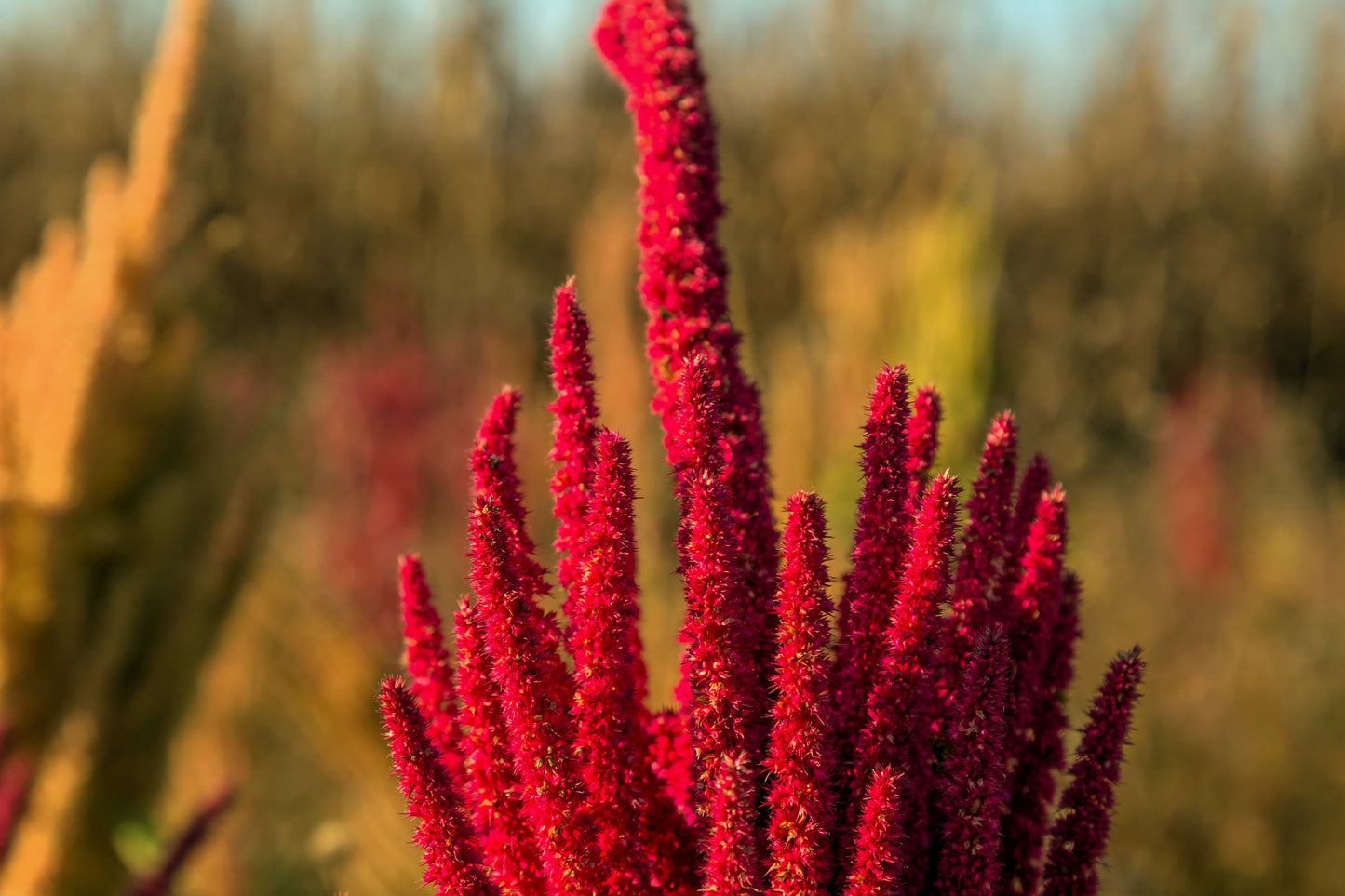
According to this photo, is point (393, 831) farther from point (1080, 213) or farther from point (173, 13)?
point (1080, 213)

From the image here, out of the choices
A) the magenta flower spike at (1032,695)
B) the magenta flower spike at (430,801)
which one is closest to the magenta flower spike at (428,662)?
the magenta flower spike at (430,801)

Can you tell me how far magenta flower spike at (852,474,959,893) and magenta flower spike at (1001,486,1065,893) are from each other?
8 centimetres

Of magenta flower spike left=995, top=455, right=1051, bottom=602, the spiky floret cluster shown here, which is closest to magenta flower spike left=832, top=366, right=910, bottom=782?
the spiky floret cluster

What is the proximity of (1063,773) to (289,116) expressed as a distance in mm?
11180

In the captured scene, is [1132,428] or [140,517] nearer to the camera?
[140,517]

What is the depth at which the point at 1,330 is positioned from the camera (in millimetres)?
1921

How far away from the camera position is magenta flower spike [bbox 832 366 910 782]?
0.76 metres

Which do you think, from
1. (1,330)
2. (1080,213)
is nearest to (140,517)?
(1,330)

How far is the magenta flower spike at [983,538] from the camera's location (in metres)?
0.81

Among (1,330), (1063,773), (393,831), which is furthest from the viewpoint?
(393,831)

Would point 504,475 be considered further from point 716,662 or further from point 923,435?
point 923,435

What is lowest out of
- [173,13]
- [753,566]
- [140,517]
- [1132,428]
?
[753,566]

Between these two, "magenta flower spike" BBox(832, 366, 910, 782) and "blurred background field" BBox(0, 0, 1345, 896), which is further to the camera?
"blurred background field" BBox(0, 0, 1345, 896)

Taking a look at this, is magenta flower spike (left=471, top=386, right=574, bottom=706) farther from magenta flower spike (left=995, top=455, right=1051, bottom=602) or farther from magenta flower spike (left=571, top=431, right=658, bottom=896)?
magenta flower spike (left=995, top=455, right=1051, bottom=602)
